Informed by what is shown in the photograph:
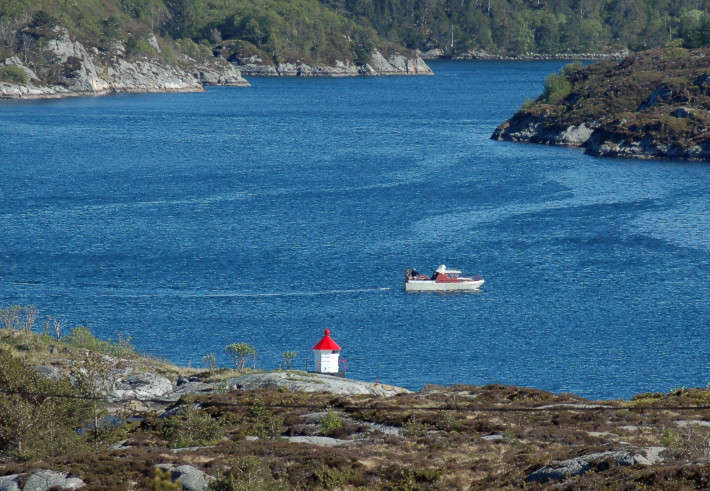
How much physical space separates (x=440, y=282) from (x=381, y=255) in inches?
412

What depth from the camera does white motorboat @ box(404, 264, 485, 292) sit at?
77750 millimetres

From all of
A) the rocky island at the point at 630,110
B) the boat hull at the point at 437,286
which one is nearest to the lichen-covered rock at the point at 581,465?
the boat hull at the point at 437,286

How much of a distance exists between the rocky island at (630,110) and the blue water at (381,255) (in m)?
6.38

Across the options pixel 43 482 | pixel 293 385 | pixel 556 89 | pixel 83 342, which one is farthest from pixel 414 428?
pixel 556 89

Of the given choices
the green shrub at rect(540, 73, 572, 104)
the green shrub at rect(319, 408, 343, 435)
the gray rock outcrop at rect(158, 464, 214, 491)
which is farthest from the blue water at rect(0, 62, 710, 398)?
the gray rock outcrop at rect(158, 464, 214, 491)

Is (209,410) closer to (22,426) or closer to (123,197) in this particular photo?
(22,426)

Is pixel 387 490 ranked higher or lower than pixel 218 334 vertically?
higher

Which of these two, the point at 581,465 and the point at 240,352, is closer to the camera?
the point at 581,465

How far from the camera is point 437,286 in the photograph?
7831 cm

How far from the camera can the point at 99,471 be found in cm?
2888

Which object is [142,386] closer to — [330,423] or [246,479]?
[330,423]

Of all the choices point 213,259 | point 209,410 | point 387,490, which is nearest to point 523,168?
point 213,259

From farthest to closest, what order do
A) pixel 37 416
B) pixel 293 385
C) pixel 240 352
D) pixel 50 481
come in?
pixel 240 352, pixel 293 385, pixel 37 416, pixel 50 481

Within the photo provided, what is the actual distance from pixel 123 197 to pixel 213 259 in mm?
32451
